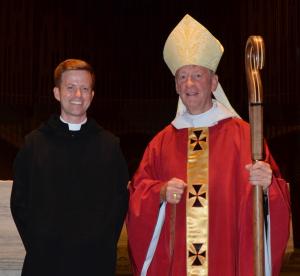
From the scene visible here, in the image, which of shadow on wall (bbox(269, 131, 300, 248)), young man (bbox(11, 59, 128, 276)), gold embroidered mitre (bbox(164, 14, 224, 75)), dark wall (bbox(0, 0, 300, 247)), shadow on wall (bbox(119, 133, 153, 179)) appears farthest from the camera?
dark wall (bbox(0, 0, 300, 247))

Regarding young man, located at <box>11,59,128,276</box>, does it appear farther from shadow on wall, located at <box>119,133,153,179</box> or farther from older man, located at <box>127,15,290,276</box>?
shadow on wall, located at <box>119,133,153,179</box>

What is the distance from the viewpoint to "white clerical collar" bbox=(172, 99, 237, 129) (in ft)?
10.9

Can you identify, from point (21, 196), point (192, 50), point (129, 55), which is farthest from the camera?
point (129, 55)

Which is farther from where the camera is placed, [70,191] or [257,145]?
[70,191]

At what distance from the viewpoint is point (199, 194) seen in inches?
125

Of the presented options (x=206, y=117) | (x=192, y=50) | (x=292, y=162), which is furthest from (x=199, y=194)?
(x=292, y=162)

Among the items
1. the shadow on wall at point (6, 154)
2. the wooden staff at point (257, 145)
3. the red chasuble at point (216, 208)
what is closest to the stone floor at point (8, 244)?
the red chasuble at point (216, 208)

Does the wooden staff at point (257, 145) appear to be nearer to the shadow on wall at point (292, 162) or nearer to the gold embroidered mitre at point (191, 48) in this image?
the gold embroidered mitre at point (191, 48)

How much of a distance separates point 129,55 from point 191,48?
6.22 metres

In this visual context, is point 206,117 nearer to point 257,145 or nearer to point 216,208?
point 216,208

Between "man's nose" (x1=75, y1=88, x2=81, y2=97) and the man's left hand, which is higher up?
"man's nose" (x1=75, y1=88, x2=81, y2=97)

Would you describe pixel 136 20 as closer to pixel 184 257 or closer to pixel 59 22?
pixel 59 22

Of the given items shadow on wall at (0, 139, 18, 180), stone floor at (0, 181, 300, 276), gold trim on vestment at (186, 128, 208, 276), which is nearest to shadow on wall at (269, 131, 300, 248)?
shadow on wall at (0, 139, 18, 180)

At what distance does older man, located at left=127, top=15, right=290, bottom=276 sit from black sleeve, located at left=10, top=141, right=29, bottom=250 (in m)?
0.61
